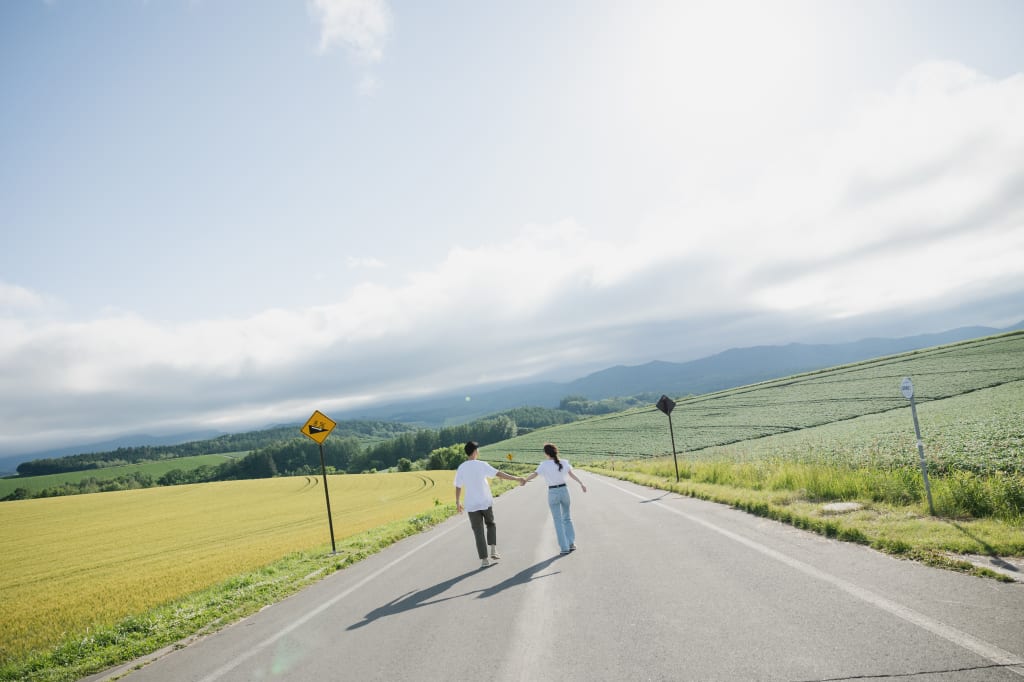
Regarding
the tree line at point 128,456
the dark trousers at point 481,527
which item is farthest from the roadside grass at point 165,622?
the tree line at point 128,456

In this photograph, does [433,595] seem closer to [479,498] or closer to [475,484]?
[479,498]

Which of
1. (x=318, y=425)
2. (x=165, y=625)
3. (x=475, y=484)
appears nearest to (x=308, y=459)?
(x=318, y=425)

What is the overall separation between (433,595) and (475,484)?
2.15 metres

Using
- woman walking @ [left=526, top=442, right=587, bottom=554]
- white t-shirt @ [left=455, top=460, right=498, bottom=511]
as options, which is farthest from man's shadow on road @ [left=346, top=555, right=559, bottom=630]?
white t-shirt @ [left=455, top=460, right=498, bottom=511]

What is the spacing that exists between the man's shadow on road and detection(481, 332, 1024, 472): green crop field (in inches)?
512

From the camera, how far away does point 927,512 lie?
743cm

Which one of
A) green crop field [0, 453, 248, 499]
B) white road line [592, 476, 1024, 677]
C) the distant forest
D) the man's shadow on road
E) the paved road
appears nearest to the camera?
white road line [592, 476, 1024, 677]

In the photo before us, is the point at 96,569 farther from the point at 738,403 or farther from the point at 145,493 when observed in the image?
the point at 738,403

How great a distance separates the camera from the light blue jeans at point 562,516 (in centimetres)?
822

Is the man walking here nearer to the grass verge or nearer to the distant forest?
the grass verge

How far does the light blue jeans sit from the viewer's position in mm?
8219

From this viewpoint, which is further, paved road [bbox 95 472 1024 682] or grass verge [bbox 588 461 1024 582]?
grass verge [bbox 588 461 1024 582]

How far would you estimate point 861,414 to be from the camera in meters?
43.3

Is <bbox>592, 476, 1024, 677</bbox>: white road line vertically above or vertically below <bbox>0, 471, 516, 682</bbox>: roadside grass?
above
